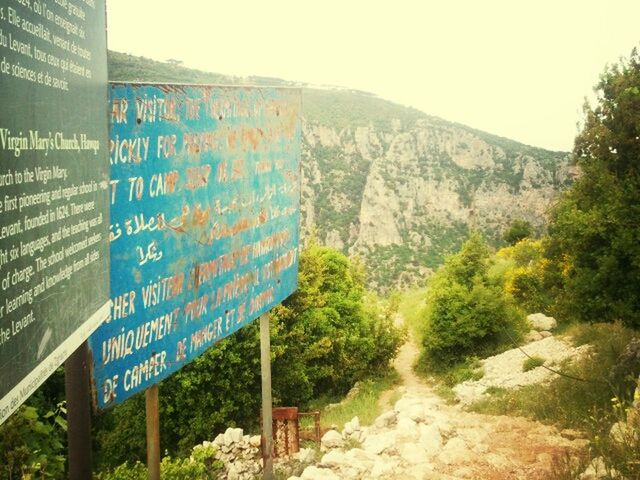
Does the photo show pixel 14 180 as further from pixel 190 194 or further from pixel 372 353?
pixel 372 353

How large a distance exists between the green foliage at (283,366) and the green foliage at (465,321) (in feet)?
8.38

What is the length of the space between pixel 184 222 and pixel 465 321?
73.5 ft

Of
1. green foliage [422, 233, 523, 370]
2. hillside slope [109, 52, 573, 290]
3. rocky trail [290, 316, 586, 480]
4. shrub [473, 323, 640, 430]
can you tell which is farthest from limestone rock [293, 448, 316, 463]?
hillside slope [109, 52, 573, 290]

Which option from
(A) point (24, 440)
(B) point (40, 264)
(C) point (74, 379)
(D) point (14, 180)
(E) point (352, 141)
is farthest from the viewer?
(E) point (352, 141)

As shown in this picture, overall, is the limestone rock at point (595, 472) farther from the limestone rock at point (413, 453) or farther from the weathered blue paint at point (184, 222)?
the weathered blue paint at point (184, 222)

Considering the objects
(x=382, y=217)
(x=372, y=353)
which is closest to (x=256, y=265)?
(x=372, y=353)

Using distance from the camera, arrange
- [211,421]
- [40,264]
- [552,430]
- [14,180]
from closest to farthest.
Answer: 1. [14,180]
2. [40,264]
3. [552,430]
4. [211,421]

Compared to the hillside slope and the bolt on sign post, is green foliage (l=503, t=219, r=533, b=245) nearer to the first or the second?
the hillside slope

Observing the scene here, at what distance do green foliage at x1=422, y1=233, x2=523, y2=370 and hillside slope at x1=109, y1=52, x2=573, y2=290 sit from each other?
39525 millimetres

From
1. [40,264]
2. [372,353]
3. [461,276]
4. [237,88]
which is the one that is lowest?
[372,353]

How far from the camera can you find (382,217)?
268 feet

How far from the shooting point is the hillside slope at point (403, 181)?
7650cm

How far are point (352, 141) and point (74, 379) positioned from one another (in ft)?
299

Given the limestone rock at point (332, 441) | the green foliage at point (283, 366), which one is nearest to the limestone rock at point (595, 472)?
the limestone rock at point (332, 441)
